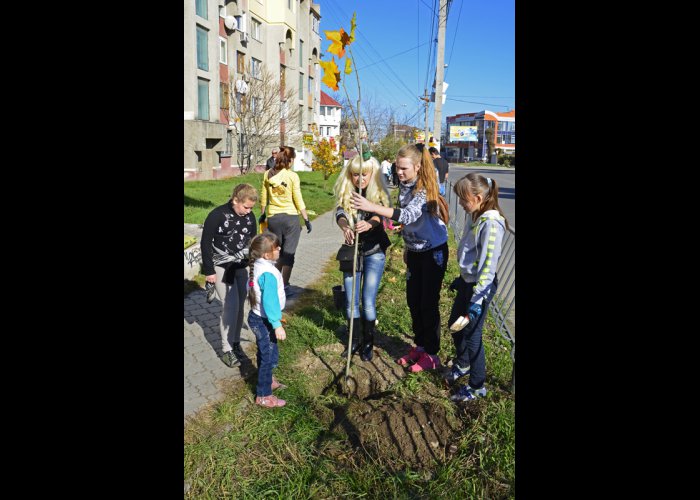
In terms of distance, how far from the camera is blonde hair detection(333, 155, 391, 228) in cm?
400

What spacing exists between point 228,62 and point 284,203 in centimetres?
2643

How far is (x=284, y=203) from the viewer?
5.88m

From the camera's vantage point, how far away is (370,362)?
4328mm

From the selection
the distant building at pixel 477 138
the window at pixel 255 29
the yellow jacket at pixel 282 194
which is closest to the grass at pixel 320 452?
the yellow jacket at pixel 282 194

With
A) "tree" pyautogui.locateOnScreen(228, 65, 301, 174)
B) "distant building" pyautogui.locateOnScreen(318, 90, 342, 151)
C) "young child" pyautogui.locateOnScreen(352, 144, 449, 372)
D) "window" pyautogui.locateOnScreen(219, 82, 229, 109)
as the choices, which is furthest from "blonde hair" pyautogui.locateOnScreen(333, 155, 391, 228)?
"distant building" pyautogui.locateOnScreen(318, 90, 342, 151)

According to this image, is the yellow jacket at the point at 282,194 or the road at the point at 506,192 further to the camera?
the road at the point at 506,192

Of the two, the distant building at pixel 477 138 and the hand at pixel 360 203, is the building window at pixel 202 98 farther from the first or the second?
the distant building at pixel 477 138

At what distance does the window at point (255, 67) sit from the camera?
32.1 m

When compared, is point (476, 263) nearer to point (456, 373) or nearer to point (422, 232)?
point (422, 232)

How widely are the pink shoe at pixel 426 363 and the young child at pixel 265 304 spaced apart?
1.19 m

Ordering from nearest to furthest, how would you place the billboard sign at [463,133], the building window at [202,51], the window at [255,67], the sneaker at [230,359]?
the sneaker at [230,359]
the building window at [202,51]
the window at [255,67]
the billboard sign at [463,133]

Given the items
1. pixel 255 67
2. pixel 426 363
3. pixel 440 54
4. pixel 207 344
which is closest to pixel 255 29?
pixel 255 67
